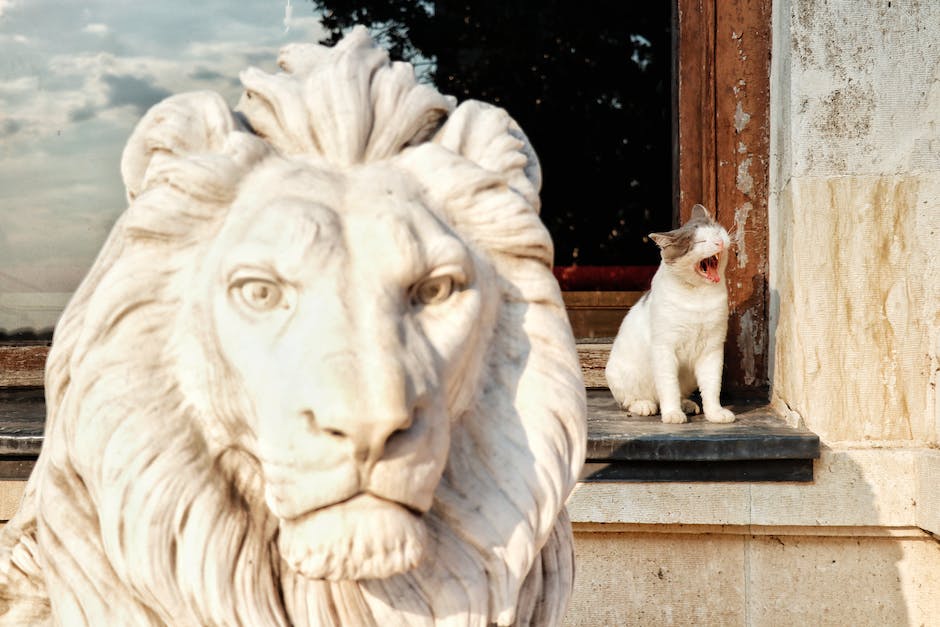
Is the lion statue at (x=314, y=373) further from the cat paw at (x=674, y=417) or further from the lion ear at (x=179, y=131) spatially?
the cat paw at (x=674, y=417)

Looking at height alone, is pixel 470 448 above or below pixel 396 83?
below

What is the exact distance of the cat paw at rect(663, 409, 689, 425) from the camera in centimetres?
272

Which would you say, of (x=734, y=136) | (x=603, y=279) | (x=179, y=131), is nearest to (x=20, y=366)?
(x=603, y=279)

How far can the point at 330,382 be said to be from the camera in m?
0.80

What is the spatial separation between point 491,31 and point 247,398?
4028mm

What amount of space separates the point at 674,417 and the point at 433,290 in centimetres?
195

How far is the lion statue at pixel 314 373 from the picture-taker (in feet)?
2.72

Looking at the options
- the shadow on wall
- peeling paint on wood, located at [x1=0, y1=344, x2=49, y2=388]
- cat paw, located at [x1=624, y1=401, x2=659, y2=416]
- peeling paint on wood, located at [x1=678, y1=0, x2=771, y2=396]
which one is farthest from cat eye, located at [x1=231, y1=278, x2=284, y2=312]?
peeling paint on wood, located at [x1=0, y1=344, x2=49, y2=388]

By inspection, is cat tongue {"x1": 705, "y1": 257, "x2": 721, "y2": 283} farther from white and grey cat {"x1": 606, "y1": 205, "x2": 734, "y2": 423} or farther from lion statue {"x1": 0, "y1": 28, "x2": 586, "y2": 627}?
lion statue {"x1": 0, "y1": 28, "x2": 586, "y2": 627}

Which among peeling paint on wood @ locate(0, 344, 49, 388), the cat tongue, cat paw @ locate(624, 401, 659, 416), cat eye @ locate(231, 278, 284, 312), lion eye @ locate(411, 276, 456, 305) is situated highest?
cat eye @ locate(231, 278, 284, 312)

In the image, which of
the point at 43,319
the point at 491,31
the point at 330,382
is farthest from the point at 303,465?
the point at 491,31

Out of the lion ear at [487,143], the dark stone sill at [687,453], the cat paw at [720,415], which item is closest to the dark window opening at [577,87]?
the cat paw at [720,415]

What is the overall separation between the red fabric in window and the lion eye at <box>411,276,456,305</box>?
3391 mm

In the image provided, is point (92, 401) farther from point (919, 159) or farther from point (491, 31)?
point (491, 31)
